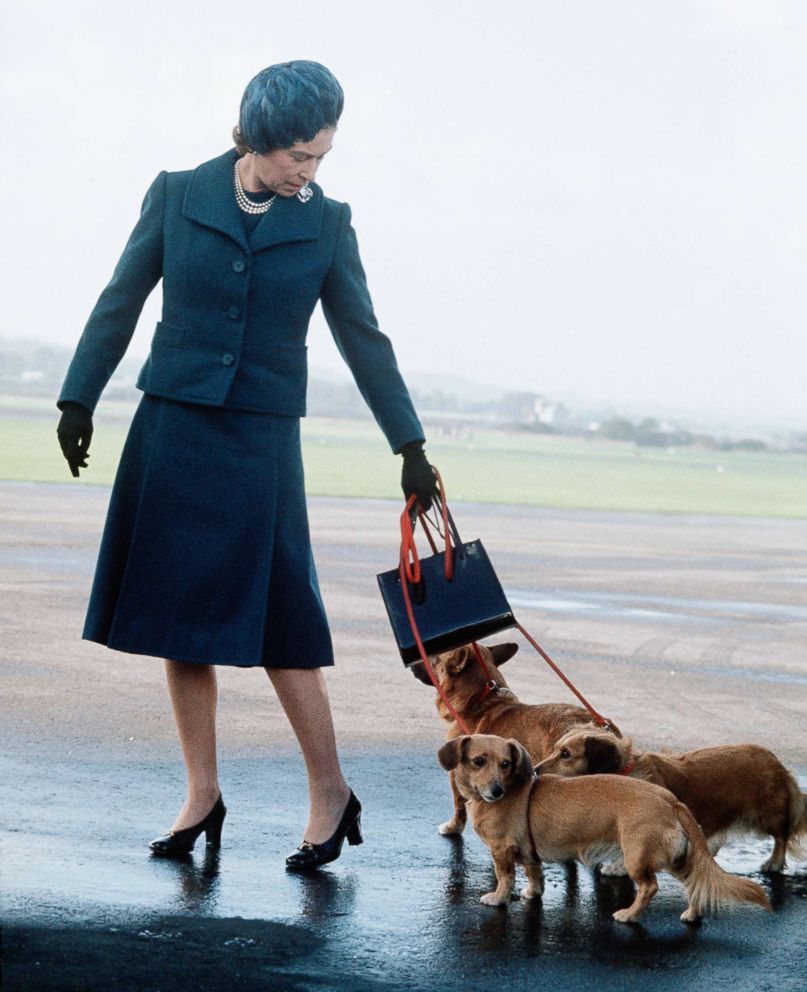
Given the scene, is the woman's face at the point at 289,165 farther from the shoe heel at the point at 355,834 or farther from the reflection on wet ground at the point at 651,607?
the reflection on wet ground at the point at 651,607

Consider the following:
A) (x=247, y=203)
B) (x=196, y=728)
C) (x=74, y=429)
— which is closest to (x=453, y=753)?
(x=196, y=728)

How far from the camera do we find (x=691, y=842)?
4930 mm

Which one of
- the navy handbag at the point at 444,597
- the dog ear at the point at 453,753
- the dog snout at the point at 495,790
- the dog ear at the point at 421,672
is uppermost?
the navy handbag at the point at 444,597

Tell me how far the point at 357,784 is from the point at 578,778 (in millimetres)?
1542

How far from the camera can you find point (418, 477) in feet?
17.7

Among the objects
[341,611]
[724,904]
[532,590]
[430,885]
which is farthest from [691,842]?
[532,590]

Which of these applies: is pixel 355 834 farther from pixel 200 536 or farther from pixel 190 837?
pixel 200 536

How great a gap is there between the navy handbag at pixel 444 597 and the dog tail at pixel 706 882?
0.96 metres

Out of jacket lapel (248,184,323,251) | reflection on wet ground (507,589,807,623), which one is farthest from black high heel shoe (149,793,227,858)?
reflection on wet ground (507,589,807,623)

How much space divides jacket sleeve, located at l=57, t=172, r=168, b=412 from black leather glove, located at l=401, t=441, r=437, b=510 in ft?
3.21

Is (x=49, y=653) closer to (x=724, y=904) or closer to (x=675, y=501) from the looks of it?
(x=724, y=904)

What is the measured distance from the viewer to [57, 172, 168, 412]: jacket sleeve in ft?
17.1

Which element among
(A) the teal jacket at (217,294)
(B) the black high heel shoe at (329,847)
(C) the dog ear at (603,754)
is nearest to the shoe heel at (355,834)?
(B) the black high heel shoe at (329,847)

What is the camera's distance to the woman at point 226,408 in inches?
203
